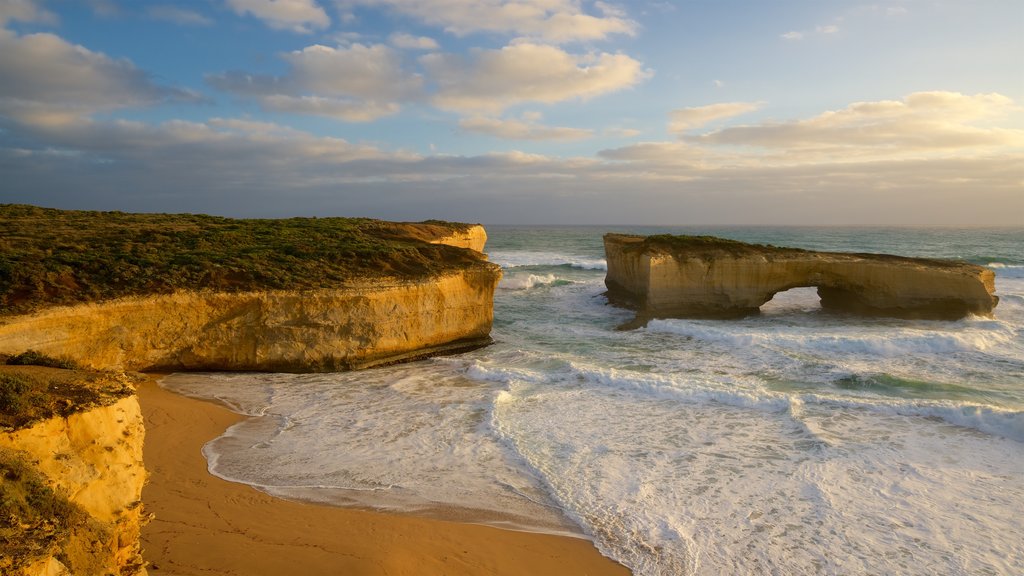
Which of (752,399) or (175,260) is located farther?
(175,260)

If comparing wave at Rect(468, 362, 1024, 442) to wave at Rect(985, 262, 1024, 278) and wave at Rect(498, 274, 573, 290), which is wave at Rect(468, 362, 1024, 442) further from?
wave at Rect(985, 262, 1024, 278)

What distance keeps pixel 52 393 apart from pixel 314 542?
114 inches

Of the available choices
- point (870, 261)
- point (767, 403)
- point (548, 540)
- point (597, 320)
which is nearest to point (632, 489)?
point (548, 540)

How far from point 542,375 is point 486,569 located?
23.7 ft

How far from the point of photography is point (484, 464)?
28.1 feet

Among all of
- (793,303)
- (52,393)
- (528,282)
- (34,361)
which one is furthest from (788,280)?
(52,393)

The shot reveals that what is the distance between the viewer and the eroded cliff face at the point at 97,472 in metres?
4.19

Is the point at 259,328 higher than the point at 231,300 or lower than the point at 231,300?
lower

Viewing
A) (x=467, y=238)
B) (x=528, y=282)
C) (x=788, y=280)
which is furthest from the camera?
(x=528, y=282)

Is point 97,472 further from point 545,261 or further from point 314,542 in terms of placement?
point 545,261

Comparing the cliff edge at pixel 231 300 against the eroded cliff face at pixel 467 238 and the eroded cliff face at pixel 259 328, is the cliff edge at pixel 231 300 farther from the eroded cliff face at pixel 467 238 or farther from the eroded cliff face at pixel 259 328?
the eroded cliff face at pixel 467 238

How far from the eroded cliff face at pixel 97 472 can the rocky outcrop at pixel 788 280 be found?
Result: 17.2 metres

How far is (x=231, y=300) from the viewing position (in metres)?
12.8

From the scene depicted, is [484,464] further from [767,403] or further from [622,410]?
[767,403]
